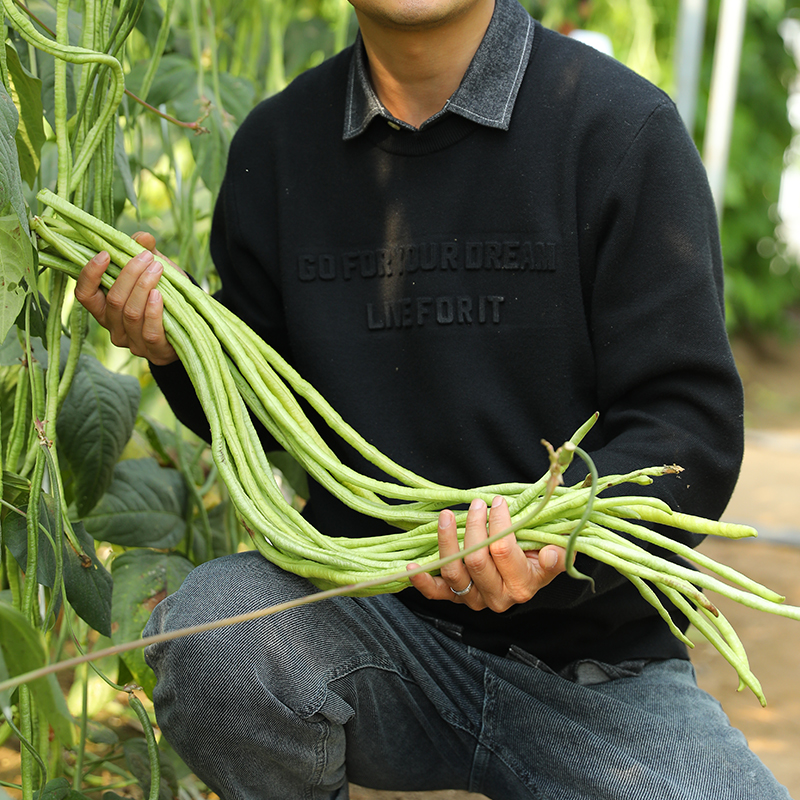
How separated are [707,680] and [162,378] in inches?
48.8

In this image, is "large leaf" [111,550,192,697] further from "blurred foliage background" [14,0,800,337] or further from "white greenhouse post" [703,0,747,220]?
"white greenhouse post" [703,0,747,220]

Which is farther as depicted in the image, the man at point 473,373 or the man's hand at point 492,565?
the man at point 473,373

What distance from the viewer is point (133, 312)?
2.80 feet

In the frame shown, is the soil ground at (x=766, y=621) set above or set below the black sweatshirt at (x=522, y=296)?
below

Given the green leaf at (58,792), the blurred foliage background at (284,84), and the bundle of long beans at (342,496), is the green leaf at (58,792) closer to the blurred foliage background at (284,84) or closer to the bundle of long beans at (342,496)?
the bundle of long beans at (342,496)

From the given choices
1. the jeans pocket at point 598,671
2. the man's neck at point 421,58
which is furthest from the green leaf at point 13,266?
the jeans pocket at point 598,671

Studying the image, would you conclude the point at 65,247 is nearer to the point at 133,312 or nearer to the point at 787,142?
the point at 133,312

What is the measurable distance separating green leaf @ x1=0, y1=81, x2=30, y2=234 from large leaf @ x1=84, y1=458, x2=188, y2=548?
18.5 inches

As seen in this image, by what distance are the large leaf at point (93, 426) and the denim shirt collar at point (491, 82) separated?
394mm

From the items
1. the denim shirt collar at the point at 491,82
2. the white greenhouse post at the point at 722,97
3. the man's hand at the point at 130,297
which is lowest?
the man's hand at the point at 130,297

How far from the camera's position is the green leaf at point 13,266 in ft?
2.28

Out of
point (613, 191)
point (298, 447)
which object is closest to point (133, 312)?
point (298, 447)

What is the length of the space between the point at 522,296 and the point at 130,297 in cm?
41

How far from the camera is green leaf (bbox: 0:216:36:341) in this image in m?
0.70
